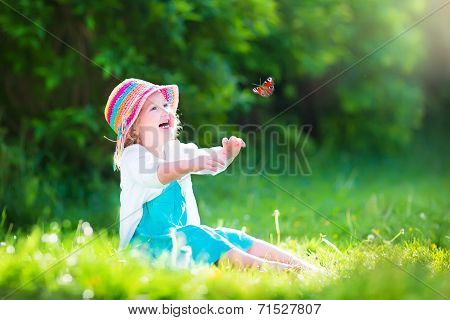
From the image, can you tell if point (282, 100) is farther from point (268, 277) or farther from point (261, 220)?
point (268, 277)

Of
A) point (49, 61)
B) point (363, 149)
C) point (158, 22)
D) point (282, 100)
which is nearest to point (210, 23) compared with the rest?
point (158, 22)

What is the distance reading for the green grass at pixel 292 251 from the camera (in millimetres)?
2508

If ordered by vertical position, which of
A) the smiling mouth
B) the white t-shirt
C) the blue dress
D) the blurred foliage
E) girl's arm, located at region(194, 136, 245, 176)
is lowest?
the blurred foliage

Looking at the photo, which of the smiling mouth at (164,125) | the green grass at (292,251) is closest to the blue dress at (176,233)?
the green grass at (292,251)

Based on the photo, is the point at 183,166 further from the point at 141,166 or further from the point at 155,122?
the point at 155,122

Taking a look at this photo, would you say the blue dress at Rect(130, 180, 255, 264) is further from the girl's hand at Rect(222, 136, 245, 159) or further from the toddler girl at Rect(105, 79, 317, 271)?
the girl's hand at Rect(222, 136, 245, 159)

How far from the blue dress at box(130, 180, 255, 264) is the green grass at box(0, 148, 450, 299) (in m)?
0.11

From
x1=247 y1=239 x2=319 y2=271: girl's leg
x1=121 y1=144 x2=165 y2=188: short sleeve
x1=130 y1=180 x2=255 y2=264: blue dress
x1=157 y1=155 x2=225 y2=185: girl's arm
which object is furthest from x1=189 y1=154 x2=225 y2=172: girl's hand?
x1=247 y1=239 x2=319 y2=271: girl's leg

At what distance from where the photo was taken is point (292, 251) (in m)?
3.27

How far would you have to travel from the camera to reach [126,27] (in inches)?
203

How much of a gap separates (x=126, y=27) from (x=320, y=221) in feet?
6.80

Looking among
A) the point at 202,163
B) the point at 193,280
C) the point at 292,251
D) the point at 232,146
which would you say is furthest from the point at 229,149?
the point at 292,251

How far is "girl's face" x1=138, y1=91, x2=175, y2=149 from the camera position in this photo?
2881mm

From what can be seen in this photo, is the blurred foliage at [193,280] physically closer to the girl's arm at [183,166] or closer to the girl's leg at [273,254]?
the girl's leg at [273,254]
